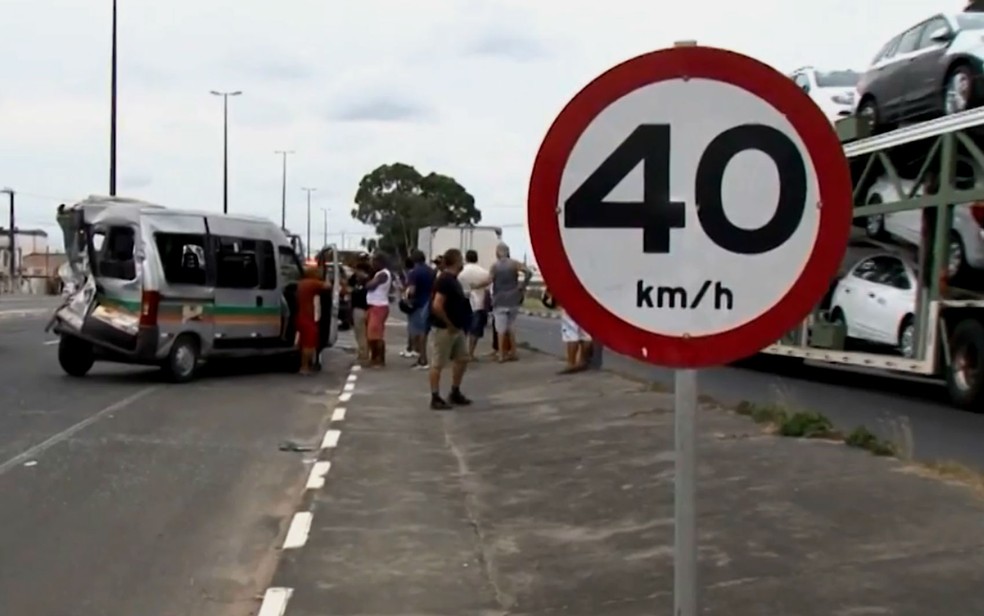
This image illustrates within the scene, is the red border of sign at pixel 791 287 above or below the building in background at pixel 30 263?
above

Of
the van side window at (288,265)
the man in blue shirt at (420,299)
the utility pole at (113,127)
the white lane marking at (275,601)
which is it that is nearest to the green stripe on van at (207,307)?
the van side window at (288,265)

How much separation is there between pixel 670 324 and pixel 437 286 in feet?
38.4

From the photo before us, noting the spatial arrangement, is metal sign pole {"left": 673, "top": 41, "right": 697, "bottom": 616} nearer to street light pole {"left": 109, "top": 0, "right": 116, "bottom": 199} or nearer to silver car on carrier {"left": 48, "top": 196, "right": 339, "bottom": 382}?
silver car on carrier {"left": 48, "top": 196, "right": 339, "bottom": 382}

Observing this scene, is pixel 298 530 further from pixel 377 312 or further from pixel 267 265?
pixel 377 312

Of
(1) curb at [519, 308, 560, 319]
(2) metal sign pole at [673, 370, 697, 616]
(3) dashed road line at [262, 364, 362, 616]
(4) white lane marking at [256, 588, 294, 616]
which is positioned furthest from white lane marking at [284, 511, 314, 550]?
(1) curb at [519, 308, 560, 319]

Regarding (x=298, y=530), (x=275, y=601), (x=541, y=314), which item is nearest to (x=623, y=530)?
(x=298, y=530)

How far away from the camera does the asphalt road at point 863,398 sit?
1186cm

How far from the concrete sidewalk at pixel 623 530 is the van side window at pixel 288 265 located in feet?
29.7

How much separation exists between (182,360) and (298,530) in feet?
35.4

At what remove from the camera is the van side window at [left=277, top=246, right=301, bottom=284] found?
2086 cm

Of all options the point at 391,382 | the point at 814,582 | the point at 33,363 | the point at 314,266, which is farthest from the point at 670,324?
the point at 33,363

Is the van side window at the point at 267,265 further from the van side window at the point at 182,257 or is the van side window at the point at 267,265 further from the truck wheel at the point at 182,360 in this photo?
the truck wheel at the point at 182,360

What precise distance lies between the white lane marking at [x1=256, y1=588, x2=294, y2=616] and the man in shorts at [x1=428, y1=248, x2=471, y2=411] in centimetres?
785

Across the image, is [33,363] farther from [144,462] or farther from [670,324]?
[670,324]
